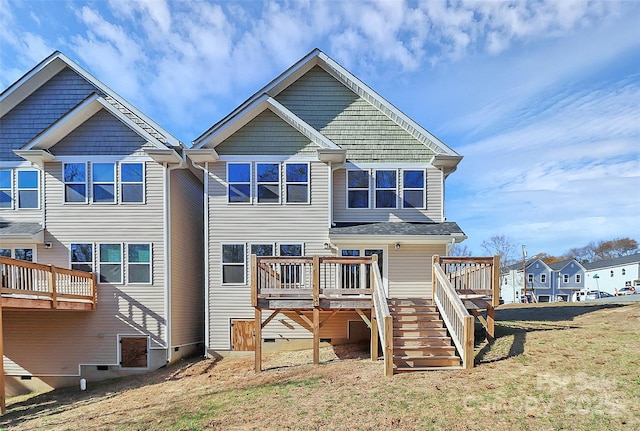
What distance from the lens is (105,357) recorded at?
11.1 meters

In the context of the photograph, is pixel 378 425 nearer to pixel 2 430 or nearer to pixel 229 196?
pixel 2 430

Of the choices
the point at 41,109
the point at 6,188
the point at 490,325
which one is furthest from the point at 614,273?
the point at 6,188

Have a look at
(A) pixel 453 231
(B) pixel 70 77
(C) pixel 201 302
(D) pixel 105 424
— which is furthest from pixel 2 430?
(A) pixel 453 231

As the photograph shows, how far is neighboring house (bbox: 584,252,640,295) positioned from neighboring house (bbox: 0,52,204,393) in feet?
183

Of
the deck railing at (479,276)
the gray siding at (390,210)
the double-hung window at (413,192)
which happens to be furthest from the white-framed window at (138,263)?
the deck railing at (479,276)

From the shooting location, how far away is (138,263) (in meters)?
11.3

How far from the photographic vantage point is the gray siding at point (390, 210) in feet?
39.5

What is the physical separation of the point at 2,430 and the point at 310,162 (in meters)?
9.99

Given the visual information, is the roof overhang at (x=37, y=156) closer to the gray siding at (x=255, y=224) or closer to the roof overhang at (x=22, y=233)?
the roof overhang at (x=22, y=233)

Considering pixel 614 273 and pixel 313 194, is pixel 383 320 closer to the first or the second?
pixel 313 194

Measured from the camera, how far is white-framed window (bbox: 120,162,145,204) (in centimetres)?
1147

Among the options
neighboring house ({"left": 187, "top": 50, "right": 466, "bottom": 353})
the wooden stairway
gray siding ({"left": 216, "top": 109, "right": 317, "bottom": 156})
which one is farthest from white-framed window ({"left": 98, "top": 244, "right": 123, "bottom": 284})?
the wooden stairway

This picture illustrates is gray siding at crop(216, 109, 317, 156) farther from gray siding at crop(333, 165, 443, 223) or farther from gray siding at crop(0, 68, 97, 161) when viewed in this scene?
gray siding at crop(0, 68, 97, 161)

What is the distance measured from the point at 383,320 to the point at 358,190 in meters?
5.47
